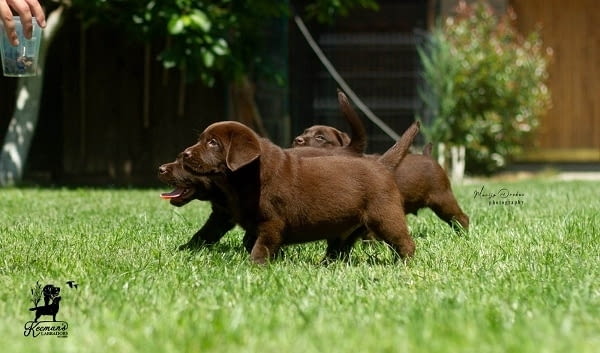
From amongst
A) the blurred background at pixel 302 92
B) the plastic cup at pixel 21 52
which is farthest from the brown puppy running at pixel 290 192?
the blurred background at pixel 302 92

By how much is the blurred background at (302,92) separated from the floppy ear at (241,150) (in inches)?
252

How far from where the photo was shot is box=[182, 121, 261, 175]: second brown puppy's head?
14.5 ft

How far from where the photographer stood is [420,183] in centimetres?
582

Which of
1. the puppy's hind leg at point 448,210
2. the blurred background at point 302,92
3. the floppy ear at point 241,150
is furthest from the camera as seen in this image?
the blurred background at point 302,92

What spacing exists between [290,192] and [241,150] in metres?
Result: 0.31

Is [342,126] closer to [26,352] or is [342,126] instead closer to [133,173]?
[133,173]

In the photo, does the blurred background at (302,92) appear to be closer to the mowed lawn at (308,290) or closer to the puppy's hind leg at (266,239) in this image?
the mowed lawn at (308,290)

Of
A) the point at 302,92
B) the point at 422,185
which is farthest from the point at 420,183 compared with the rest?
the point at 302,92

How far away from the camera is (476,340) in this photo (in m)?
2.70

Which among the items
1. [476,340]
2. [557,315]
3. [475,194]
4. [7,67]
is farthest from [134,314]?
[475,194]

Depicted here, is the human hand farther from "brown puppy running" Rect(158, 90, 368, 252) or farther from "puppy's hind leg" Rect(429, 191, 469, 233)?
"puppy's hind leg" Rect(429, 191, 469, 233)

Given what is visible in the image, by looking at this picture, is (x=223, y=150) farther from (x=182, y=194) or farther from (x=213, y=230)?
(x=213, y=230)

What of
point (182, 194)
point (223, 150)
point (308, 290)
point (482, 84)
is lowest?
point (308, 290)

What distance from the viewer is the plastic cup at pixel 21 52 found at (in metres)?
4.45
